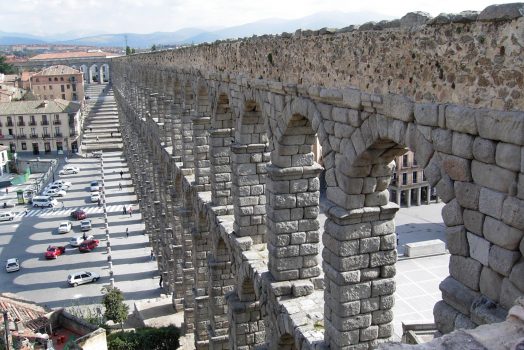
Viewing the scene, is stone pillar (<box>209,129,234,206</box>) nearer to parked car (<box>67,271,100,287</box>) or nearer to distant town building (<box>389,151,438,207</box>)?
parked car (<box>67,271,100,287</box>)

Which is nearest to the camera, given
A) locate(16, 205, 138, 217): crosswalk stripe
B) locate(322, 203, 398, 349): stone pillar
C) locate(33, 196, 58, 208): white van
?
locate(322, 203, 398, 349): stone pillar

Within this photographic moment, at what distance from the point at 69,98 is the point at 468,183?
91.8m

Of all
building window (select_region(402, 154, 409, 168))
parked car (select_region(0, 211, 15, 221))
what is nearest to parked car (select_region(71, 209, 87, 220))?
parked car (select_region(0, 211, 15, 221))

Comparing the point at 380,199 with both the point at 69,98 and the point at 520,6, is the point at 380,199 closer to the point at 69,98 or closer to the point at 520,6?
the point at 520,6

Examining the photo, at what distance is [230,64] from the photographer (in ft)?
47.0

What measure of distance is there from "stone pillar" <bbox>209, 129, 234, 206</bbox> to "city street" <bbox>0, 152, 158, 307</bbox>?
16.1m

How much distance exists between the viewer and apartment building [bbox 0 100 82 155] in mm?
68750

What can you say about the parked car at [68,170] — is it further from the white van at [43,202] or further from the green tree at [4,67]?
the green tree at [4,67]

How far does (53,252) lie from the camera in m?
37.8

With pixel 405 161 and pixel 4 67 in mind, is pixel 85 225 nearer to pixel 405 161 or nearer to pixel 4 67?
pixel 405 161

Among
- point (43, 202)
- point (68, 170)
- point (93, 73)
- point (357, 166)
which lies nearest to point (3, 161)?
Answer: point (68, 170)

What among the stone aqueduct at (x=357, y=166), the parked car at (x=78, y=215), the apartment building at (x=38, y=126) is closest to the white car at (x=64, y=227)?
the parked car at (x=78, y=215)

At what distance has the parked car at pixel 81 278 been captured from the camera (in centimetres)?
3312

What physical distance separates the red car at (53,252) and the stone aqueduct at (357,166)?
916 inches
